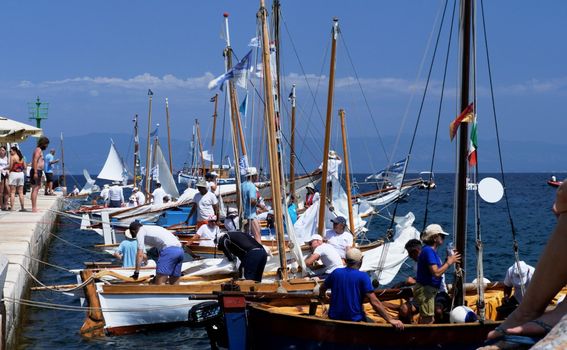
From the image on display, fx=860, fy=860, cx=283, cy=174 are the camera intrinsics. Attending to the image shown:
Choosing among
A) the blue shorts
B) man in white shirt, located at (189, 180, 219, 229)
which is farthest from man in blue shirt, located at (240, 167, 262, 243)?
the blue shorts

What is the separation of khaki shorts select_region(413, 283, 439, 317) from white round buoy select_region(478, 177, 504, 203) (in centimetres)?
130

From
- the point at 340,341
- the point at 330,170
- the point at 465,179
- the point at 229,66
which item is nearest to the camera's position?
the point at 340,341

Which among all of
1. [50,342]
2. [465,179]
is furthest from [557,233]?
[50,342]

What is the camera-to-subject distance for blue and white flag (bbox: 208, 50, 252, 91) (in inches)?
642

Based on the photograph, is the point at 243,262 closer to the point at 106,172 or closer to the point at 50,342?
the point at 50,342

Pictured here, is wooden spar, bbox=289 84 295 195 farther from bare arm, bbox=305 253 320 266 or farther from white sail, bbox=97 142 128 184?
white sail, bbox=97 142 128 184

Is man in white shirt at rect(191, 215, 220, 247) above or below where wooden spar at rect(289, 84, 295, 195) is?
below

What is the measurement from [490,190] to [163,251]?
19.5 ft

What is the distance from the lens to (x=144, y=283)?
14484 millimetres

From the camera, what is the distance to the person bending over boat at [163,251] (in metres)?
14.2

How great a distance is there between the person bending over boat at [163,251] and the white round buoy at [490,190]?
5649 mm

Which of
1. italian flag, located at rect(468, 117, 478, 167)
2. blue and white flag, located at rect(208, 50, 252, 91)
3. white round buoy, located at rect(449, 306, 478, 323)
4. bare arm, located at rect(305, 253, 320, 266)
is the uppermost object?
blue and white flag, located at rect(208, 50, 252, 91)

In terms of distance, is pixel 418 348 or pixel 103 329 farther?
pixel 103 329

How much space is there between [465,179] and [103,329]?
6.80 meters
